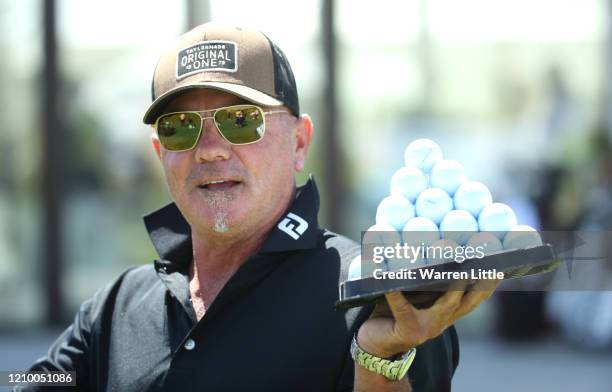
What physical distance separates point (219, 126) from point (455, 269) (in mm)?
914

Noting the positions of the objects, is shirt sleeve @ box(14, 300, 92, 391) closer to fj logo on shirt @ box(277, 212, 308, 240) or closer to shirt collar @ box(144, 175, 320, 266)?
shirt collar @ box(144, 175, 320, 266)

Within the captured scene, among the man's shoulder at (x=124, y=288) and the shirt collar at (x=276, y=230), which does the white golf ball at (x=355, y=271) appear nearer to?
the shirt collar at (x=276, y=230)

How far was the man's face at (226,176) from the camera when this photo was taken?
2.62 meters

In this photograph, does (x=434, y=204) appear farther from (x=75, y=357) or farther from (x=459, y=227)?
(x=75, y=357)

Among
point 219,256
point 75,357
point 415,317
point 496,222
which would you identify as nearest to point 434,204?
point 496,222

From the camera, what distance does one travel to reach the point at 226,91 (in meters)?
2.56

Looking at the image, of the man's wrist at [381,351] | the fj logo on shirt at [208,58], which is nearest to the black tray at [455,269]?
the man's wrist at [381,351]

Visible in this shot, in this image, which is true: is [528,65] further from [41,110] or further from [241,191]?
[241,191]

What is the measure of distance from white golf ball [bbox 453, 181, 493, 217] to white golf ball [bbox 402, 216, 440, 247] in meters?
0.08

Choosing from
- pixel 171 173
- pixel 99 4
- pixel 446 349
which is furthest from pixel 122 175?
pixel 446 349

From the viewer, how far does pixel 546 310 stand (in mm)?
7688

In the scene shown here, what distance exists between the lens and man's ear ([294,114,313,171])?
2832mm

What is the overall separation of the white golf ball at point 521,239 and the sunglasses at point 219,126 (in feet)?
2.89

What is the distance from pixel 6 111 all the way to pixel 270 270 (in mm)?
6347
